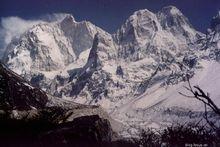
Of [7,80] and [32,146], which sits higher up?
[7,80]

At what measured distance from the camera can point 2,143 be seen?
221ft

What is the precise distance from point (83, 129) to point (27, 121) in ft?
71.6

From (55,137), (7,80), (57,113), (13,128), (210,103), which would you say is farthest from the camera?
(7,80)

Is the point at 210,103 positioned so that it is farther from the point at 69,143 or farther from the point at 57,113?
the point at 69,143

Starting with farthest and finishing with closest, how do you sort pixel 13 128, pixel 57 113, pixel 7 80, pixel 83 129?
pixel 7 80 → pixel 83 129 → pixel 57 113 → pixel 13 128

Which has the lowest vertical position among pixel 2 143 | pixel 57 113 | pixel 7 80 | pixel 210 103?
pixel 210 103

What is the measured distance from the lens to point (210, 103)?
32.4 ft

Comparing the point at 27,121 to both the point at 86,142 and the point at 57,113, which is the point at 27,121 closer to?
the point at 57,113

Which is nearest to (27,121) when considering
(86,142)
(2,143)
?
(2,143)

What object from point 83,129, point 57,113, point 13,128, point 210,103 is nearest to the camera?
point 210,103

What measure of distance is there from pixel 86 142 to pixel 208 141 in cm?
2289

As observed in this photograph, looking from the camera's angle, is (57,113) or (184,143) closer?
(57,113)

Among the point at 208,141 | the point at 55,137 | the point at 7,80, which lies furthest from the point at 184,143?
the point at 7,80

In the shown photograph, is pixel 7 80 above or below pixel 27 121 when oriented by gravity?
above
